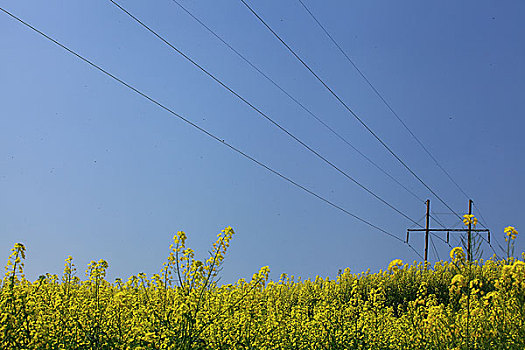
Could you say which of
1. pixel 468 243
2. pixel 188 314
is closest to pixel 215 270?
pixel 188 314

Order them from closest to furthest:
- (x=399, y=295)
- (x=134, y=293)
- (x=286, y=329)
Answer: (x=134, y=293) < (x=286, y=329) < (x=399, y=295)

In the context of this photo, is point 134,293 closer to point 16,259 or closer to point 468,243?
point 16,259

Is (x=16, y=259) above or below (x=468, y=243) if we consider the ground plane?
below

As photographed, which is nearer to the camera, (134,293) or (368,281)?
(134,293)

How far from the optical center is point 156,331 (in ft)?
16.6

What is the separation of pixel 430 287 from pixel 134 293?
26.8 feet

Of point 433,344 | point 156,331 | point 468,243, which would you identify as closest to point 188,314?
point 156,331

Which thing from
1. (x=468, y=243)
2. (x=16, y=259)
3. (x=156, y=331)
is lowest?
(x=156, y=331)

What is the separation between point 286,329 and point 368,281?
6226 millimetres

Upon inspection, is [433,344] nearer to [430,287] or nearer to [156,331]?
[156,331]

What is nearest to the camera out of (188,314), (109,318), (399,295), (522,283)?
(522,283)

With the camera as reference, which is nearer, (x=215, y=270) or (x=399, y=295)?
(x=215, y=270)

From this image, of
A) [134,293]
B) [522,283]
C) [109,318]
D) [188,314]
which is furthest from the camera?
[134,293]

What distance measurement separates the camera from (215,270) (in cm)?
496
